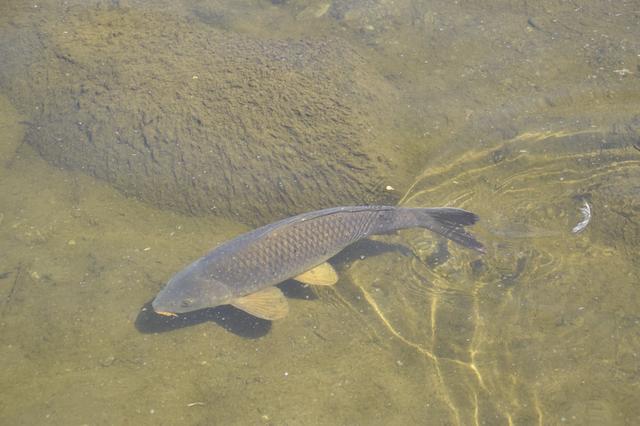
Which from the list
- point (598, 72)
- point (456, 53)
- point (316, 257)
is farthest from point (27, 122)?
point (598, 72)

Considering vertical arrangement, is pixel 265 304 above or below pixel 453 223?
below

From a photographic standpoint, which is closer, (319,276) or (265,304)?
(265,304)

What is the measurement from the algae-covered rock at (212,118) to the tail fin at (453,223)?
746mm

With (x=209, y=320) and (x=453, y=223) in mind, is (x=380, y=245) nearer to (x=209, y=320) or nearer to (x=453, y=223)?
(x=453, y=223)

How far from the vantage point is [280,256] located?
4.34 metres

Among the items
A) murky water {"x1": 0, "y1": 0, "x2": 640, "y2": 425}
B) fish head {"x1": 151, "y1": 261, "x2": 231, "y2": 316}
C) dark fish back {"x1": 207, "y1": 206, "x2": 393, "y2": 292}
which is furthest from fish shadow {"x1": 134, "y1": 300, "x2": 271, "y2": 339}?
dark fish back {"x1": 207, "y1": 206, "x2": 393, "y2": 292}

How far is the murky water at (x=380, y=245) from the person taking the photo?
395 cm

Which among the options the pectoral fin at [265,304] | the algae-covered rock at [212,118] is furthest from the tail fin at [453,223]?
the pectoral fin at [265,304]

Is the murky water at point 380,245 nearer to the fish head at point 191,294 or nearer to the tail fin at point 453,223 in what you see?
the fish head at point 191,294

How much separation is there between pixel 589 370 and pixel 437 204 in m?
1.95

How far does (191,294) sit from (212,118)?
192cm

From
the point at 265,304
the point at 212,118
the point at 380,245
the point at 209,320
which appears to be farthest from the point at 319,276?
the point at 212,118

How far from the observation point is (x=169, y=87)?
215 inches

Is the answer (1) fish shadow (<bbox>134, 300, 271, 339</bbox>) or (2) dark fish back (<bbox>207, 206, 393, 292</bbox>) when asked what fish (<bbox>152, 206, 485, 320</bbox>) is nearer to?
(2) dark fish back (<bbox>207, 206, 393, 292</bbox>)
